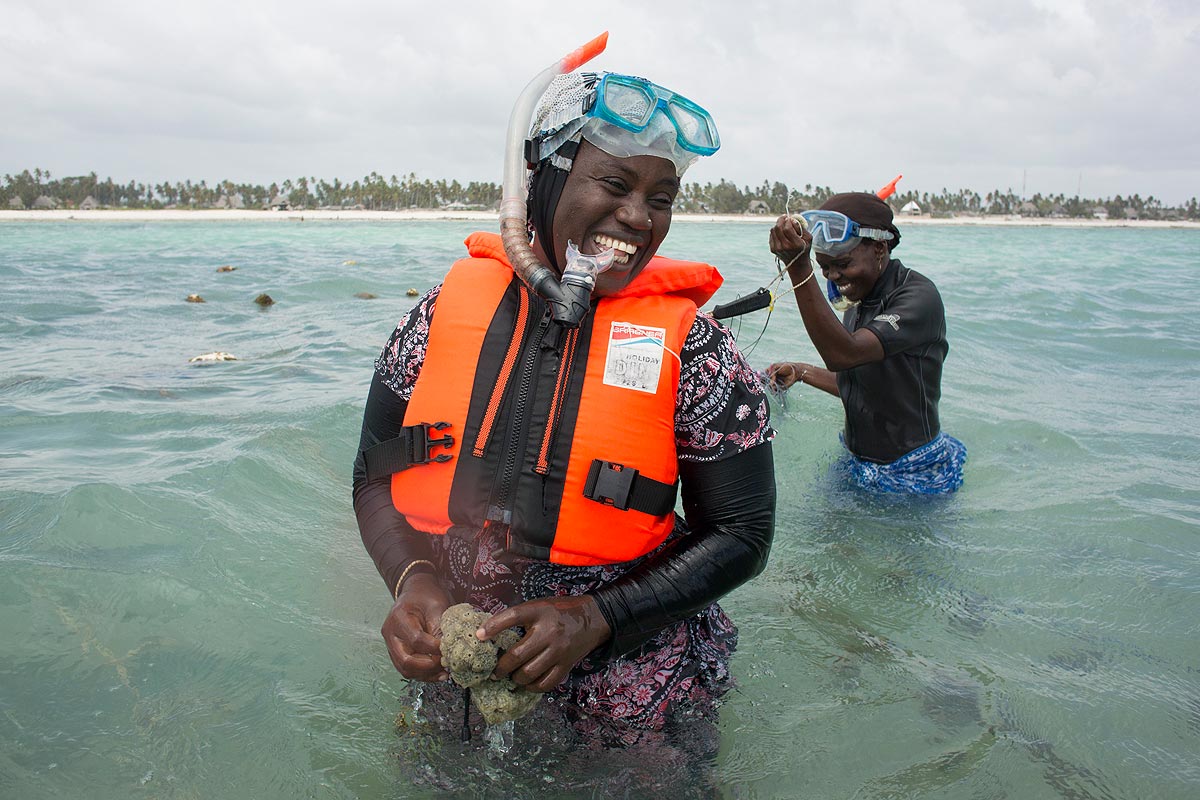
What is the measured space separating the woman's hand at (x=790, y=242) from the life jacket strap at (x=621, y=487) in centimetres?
211

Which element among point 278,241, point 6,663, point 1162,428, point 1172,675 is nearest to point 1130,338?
point 1162,428

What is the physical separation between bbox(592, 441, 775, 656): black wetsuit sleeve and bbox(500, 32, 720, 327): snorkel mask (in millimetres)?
525

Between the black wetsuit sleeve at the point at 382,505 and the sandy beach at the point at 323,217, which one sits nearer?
the black wetsuit sleeve at the point at 382,505

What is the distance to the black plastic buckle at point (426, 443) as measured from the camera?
2.17m

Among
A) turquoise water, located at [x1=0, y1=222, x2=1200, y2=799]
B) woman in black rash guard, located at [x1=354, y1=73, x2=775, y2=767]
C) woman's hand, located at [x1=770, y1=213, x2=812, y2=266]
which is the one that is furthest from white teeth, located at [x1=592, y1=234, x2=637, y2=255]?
woman's hand, located at [x1=770, y1=213, x2=812, y2=266]

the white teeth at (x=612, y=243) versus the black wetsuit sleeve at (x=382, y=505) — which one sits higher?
the white teeth at (x=612, y=243)

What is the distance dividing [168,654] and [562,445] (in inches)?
93.0

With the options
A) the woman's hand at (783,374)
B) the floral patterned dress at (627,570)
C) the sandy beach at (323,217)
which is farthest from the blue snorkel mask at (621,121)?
the sandy beach at (323,217)

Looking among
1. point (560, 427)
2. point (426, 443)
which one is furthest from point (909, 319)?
point (426, 443)

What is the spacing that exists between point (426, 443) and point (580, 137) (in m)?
0.84

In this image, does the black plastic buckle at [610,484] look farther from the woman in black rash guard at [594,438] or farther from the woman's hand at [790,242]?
the woman's hand at [790,242]

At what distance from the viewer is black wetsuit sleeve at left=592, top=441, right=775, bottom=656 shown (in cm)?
208

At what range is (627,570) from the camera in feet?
7.52

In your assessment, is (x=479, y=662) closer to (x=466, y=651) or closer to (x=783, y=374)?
(x=466, y=651)
